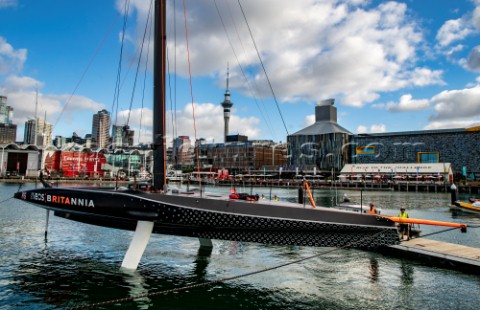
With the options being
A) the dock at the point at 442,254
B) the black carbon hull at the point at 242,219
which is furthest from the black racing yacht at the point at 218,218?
the dock at the point at 442,254

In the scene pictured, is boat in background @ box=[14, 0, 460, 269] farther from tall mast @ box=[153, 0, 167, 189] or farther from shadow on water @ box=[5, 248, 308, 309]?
shadow on water @ box=[5, 248, 308, 309]

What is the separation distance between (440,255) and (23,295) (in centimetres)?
1530

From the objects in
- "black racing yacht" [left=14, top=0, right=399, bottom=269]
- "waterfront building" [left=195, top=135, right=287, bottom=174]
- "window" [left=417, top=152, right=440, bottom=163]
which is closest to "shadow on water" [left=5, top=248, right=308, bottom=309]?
"black racing yacht" [left=14, top=0, right=399, bottom=269]

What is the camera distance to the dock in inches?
515

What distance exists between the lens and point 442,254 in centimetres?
1408

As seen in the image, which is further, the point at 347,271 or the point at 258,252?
the point at 258,252

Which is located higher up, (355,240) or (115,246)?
(355,240)

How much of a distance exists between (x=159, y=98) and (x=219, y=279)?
6772mm

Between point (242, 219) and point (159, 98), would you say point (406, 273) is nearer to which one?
point (242, 219)

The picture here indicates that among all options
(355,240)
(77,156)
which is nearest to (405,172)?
(355,240)

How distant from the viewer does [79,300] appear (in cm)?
986

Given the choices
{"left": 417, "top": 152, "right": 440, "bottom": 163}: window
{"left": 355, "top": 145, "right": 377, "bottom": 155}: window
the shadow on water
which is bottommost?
the shadow on water

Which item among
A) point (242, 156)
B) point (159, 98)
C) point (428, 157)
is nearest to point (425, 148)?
point (428, 157)

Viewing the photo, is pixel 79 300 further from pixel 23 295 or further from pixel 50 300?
pixel 23 295
